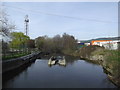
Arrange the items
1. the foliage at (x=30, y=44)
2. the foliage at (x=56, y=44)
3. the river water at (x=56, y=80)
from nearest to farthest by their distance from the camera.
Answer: the river water at (x=56, y=80), the foliage at (x=56, y=44), the foliage at (x=30, y=44)

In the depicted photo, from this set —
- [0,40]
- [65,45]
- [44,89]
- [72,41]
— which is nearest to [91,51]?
[72,41]

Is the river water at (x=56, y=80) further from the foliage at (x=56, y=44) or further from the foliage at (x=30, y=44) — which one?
the foliage at (x=30, y=44)

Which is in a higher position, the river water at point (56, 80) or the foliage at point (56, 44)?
the foliage at point (56, 44)

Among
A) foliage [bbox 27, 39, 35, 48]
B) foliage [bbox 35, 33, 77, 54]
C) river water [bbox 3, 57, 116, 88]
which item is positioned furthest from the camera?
foliage [bbox 27, 39, 35, 48]

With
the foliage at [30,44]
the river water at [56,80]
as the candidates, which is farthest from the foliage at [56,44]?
the river water at [56,80]

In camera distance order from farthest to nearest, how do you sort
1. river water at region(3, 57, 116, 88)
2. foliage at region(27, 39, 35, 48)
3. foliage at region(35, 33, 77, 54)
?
foliage at region(27, 39, 35, 48), foliage at region(35, 33, 77, 54), river water at region(3, 57, 116, 88)

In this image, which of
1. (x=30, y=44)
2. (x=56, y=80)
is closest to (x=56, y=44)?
(x=30, y=44)

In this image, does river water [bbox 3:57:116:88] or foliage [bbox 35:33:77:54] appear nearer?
river water [bbox 3:57:116:88]

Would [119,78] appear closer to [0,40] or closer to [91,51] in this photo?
[0,40]

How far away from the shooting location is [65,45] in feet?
173

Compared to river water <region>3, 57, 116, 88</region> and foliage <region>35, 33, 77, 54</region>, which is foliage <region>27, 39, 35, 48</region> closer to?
foliage <region>35, 33, 77, 54</region>

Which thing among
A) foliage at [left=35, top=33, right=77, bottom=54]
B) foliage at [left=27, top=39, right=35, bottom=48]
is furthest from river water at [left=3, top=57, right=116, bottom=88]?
foliage at [left=27, top=39, right=35, bottom=48]

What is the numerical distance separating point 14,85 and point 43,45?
47.7 m

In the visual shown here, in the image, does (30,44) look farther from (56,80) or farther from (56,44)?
(56,80)
